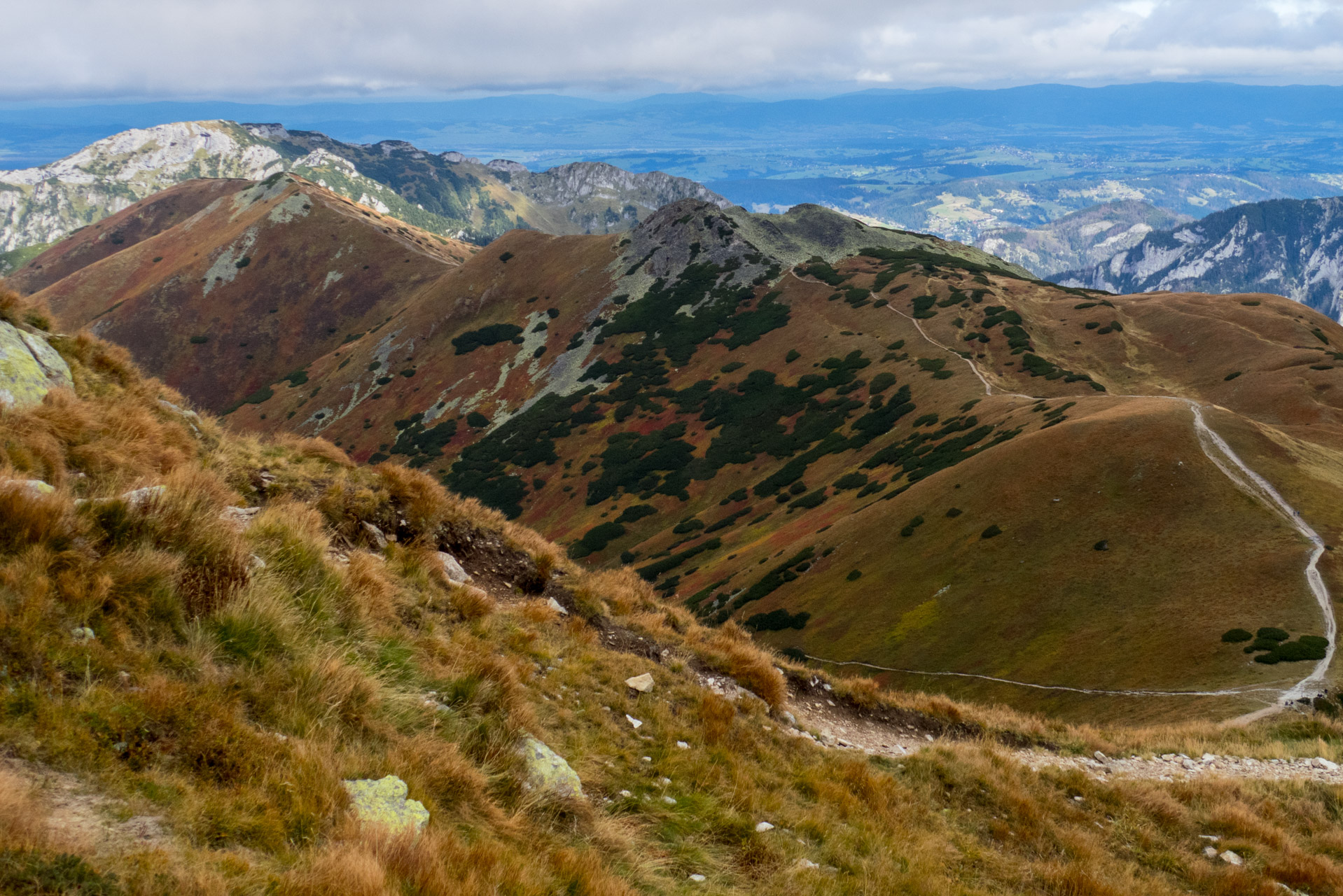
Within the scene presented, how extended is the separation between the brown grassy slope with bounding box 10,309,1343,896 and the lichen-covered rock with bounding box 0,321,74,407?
513mm

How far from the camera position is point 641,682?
10523 millimetres

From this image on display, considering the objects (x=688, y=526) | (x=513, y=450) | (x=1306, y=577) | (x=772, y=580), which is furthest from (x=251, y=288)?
(x=1306, y=577)

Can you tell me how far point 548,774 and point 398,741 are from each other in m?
1.58

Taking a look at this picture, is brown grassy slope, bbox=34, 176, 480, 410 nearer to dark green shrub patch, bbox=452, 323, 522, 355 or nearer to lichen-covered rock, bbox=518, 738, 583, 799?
dark green shrub patch, bbox=452, 323, 522, 355

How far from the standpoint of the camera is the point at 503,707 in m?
7.38

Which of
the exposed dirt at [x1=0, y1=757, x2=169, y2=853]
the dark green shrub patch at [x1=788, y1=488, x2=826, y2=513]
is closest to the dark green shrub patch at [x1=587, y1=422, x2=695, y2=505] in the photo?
the dark green shrub patch at [x1=788, y1=488, x2=826, y2=513]

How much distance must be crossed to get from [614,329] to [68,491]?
99.3m

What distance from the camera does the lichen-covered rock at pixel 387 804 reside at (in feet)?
16.0

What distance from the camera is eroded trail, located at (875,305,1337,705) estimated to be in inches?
805

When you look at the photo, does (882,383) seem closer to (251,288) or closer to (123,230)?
(251,288)

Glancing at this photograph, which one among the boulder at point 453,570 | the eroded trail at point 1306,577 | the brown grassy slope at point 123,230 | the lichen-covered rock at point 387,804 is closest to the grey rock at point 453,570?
the boulder at point 453,570

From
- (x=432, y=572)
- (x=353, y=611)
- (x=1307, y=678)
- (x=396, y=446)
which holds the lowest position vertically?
(x=396, y=446)

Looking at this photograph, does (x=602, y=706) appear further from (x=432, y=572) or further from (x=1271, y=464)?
(x=1271, y=464)

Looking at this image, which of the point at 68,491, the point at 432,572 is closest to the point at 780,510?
the point at 432,572
